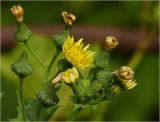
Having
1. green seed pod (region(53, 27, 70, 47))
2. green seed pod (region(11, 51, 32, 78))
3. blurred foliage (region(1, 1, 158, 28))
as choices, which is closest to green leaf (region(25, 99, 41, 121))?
green seed pod (region(11, 51, 32, 78))

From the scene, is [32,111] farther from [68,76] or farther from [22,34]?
[22,34]

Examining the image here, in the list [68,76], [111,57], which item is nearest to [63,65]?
[68,76]

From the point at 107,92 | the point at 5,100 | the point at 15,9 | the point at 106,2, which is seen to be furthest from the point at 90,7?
the point at 107,92

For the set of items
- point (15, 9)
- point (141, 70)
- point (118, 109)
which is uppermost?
point (15, 9)

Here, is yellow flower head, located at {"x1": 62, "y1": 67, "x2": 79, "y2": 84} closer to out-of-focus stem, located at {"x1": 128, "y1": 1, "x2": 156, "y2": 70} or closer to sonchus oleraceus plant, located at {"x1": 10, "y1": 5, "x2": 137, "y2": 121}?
sonchus oleraceus plant, located at {"x1": 10, "y1": 5, "x2": 137, "y2": 121}

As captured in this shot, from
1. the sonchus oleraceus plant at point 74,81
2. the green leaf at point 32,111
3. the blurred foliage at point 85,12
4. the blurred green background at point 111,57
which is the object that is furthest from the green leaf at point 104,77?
the blurred foliage at point 85,12

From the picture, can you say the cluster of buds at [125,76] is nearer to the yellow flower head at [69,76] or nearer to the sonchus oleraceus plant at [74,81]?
the sonchus oleraceus plant at [74,81]

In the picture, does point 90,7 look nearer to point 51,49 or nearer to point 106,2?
point 106,2

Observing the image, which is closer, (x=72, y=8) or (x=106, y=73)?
(x=106, y=73)
